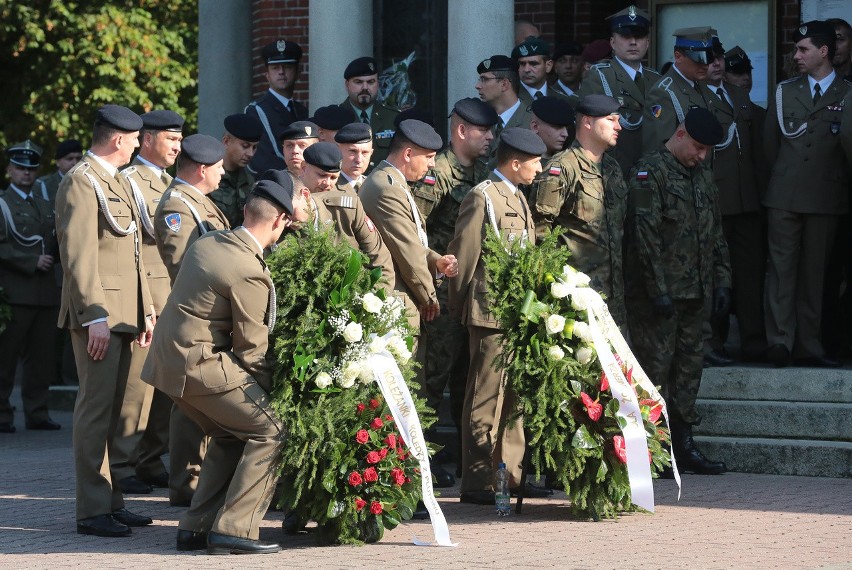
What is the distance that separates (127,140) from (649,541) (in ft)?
11.6

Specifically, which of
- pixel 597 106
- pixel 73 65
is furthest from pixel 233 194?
pixel 73 65

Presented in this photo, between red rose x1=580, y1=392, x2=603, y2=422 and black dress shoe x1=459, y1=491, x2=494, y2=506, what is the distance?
99cm

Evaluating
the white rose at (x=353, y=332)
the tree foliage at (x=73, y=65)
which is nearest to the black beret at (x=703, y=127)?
the white rose at (x=353, y=332)

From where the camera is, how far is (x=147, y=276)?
9656 millimetres

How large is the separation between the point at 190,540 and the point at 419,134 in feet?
9.48

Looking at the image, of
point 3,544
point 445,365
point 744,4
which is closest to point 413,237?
point 445,365

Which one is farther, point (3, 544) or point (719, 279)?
point (719, 279)

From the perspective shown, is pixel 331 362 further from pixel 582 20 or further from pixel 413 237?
pixel 582 20

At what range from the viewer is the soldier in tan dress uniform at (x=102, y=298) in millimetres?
8188

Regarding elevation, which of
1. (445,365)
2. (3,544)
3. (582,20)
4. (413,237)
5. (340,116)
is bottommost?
(3,544)

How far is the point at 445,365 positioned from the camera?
10227 millimetres

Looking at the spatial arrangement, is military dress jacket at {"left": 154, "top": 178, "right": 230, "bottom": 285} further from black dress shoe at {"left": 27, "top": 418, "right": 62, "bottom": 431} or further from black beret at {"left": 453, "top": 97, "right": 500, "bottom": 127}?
black dress shoe at {"left": 27, "top": 418, "right": 62, "bottom": 431}

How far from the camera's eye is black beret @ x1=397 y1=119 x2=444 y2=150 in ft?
30.2

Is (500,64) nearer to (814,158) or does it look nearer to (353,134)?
(353,134)
